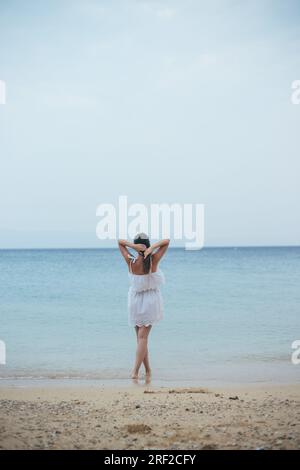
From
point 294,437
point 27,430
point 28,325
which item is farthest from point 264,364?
point 28,325

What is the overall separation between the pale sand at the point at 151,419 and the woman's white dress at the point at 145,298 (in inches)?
40.3

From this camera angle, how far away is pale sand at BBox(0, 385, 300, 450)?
15.0 ft

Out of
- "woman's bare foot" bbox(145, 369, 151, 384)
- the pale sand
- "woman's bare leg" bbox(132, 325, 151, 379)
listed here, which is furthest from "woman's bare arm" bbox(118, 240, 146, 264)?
the pale sand

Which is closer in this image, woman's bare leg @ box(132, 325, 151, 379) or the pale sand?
the pale sand

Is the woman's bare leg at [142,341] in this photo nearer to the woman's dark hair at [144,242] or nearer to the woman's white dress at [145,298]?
the woman's white dress at [145,298]

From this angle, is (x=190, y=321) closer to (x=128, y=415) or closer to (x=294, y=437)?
(x=128, y=415)

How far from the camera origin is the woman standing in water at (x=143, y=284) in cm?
733

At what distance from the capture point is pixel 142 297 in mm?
7566

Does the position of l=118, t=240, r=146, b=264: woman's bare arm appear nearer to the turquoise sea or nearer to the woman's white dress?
the woman's white dress

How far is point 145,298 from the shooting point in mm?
7527

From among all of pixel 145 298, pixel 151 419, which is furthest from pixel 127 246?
pixel 151 419

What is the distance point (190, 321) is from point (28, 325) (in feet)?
13.0

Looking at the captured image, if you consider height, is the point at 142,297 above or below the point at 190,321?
above

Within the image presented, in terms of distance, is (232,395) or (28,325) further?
(28,325)
